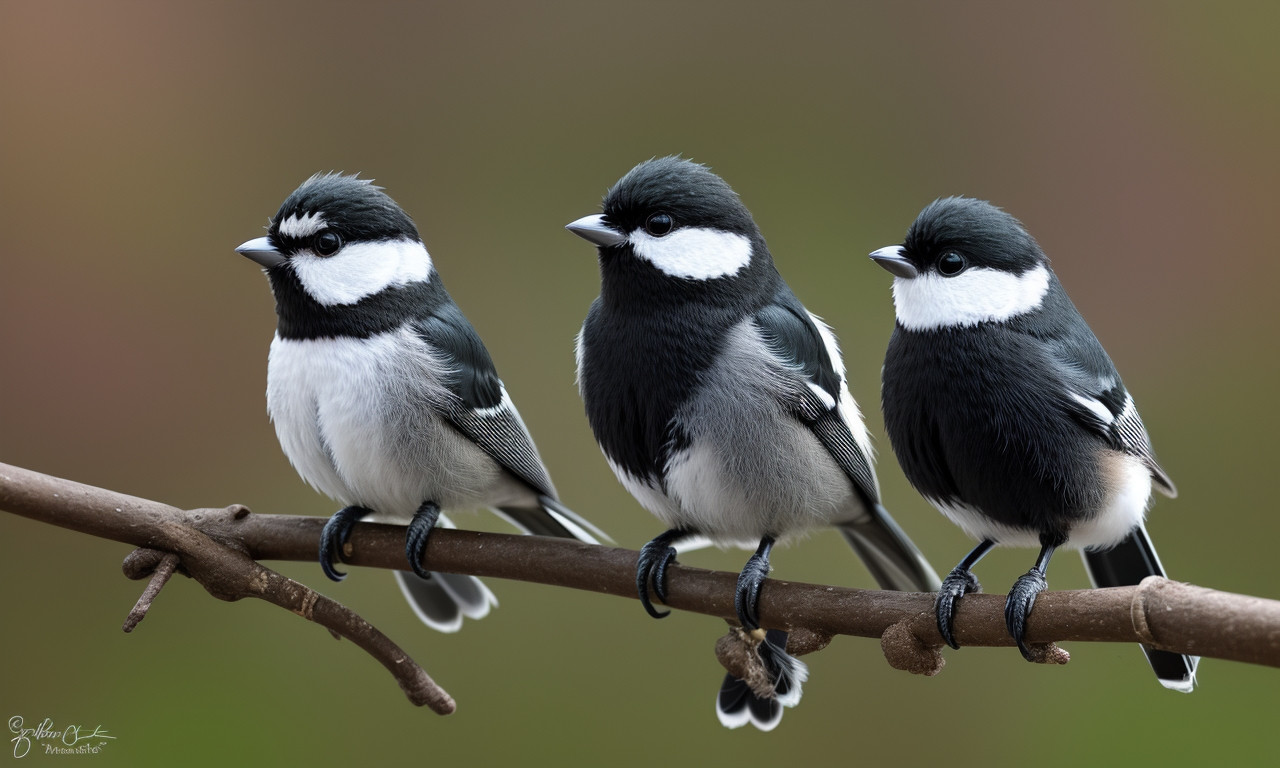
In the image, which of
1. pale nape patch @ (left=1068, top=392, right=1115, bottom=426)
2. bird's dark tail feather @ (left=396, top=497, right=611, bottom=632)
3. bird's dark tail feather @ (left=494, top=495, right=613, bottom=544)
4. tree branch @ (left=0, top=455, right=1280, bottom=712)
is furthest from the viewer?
bird's dark tail feather @ (left=396, top=497, right=611, bottom=632)

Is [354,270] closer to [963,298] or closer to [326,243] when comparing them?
[326,243]

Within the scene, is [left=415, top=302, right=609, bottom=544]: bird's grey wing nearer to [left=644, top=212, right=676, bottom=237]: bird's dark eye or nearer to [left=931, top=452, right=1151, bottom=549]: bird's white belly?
[left=644, top=212, right=676, bottom=237]: bird's dark eye

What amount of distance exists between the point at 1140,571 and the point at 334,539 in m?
1.03

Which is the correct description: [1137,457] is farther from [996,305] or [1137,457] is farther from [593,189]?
[593,189]

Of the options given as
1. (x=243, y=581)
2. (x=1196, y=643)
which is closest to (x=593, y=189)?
(x=243, y=581)

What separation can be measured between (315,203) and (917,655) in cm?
90

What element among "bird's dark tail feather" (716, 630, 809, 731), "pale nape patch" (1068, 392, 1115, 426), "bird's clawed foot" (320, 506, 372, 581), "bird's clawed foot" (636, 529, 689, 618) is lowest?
"bird's dark tail feather" (716, 630, 809, 731)

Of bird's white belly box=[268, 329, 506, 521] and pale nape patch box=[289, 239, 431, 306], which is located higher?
pale nape patch box=[289, 239, 431, 306]

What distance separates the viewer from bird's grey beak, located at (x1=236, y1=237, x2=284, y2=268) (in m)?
1.47

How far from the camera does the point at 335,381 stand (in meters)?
1.58

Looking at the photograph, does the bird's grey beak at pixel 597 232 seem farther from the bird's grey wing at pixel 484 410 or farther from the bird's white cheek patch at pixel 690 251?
the bird's grey wing at pixel 484 410

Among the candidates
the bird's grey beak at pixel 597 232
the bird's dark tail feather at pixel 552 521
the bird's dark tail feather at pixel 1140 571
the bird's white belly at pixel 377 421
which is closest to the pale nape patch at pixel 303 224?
the bird's white belly at pixel 377 421

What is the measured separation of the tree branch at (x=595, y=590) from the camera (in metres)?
1.08

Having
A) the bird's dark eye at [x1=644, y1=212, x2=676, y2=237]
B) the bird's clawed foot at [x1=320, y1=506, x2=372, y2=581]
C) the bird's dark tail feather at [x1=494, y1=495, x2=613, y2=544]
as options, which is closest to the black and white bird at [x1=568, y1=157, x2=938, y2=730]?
the bird's dark eye at [x1=644, y1=212, x2=676, y2=237]
